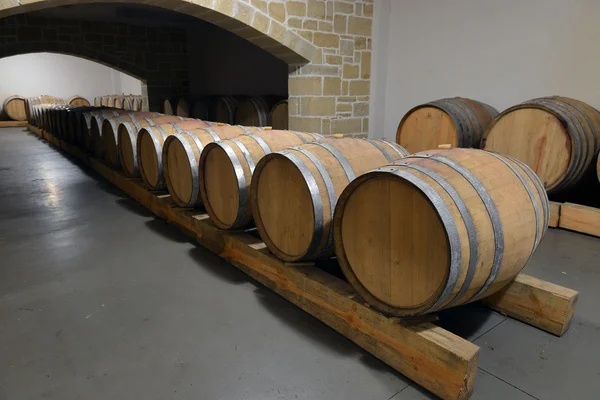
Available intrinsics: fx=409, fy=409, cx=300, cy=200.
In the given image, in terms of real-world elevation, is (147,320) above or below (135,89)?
below

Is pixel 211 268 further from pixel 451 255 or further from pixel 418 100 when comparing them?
pixel 418 100

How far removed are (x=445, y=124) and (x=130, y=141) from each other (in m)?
3.12

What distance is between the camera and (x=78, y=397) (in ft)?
4.97

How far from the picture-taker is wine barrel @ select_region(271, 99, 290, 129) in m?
6.30

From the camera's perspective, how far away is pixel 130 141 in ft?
13.2

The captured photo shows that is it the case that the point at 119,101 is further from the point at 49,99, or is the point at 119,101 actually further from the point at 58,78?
the point at 58,78

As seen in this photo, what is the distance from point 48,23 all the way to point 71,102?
26.6 feet

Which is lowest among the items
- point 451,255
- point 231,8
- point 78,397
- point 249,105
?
point 78,397

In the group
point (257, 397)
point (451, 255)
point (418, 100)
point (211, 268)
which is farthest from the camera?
point (418, 100)

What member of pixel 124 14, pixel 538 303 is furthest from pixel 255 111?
pixel 538 303

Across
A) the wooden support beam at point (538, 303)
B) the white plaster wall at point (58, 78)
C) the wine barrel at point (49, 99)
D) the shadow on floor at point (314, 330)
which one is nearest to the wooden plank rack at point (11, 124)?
the wine barrel at point (49, 99)

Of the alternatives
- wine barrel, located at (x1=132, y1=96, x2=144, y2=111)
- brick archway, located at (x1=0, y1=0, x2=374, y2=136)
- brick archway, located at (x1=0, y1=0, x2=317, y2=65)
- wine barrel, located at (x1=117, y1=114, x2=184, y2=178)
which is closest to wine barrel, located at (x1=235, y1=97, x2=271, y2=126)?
brick archway, located at (x1=0, y1=0, x2=374, y2=136)

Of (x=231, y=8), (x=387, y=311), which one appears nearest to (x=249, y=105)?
(x=231, y=8)

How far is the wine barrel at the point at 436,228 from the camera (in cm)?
143
